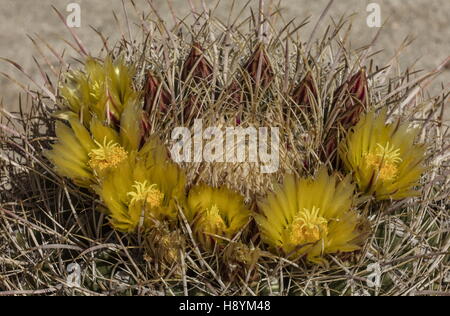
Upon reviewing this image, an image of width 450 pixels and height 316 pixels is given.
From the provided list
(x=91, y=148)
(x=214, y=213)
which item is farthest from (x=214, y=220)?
(x=91, y=148)

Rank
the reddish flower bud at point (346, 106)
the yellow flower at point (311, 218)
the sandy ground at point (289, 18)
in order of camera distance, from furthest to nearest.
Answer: the sandy ground at point (289, 18)
the reddish flower bud at point (346, 106)
the yellow flower at point (311, 218)

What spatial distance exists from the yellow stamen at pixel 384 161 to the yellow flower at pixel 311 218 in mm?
52

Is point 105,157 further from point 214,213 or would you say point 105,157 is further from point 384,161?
point 384,161

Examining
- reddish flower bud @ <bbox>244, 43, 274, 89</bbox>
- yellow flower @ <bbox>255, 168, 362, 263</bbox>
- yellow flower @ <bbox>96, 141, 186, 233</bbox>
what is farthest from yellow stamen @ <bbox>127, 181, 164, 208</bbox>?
reddish flower bud @ <bbox>244, 43, 274, 89</bbox>

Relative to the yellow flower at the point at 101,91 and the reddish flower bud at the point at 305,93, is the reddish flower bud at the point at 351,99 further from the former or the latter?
the yellow flower at the point at 101,91

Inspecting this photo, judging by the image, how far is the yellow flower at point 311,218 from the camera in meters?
0.96

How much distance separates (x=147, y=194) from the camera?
99 cm

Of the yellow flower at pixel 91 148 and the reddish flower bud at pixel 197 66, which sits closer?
the yellow flower at pixel 91 148

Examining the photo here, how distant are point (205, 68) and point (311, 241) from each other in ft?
1.13

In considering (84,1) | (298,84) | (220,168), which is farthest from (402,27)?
(220,168)

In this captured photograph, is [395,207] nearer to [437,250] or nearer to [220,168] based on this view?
[437,250]

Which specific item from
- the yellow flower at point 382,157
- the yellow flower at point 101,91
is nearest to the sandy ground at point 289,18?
the yellow flower at point 101,91

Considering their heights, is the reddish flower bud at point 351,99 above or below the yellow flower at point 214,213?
above

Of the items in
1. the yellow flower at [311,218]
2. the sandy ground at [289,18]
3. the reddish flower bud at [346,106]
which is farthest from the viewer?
the sandy ground at [289,18]
